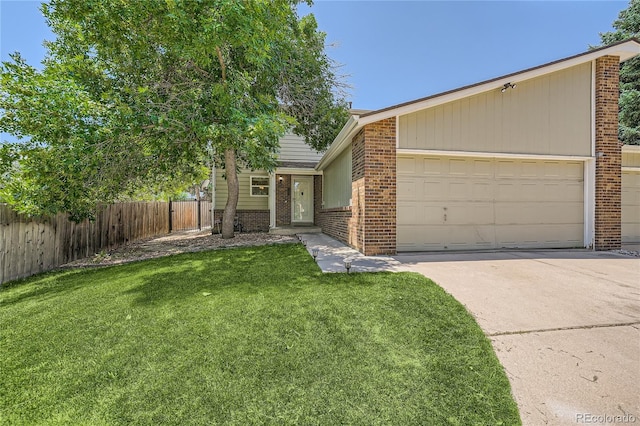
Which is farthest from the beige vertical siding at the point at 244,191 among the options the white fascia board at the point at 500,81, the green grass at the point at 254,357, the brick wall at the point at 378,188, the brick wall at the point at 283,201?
the green grass at the point at 254,357

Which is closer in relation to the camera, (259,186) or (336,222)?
(336,222)

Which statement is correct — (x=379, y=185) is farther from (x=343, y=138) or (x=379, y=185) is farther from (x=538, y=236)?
(x=538, y=236)

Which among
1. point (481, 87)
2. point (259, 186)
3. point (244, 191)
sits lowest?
point (244, 191)

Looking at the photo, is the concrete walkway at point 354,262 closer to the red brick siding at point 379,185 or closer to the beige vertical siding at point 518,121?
the red brick siding at point 379,185

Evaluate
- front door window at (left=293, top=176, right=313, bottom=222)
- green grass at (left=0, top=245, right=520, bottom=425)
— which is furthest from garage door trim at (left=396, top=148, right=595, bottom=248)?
front door window at (left=293, top=176, right=313, bottom=222)

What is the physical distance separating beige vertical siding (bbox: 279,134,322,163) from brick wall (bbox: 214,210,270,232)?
117 inches

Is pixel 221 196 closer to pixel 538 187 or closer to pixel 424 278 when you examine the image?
pixel 424 278

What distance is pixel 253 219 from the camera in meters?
12.9

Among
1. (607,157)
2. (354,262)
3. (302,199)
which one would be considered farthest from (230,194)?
(607,157)

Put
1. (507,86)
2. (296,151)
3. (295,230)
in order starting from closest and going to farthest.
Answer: (507,86)
(295,230)
(296,151)

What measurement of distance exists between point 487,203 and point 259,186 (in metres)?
9.49

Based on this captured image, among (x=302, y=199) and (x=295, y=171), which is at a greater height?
(x=295, y=171)

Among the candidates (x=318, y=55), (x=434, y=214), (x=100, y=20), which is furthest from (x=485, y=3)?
(x=100, y=20)

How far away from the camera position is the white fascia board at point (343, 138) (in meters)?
6.19
